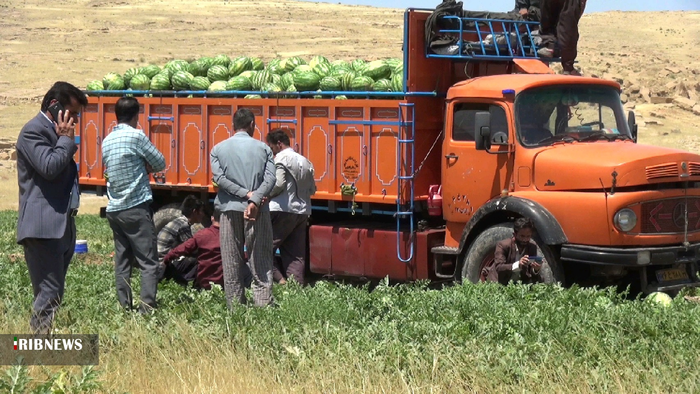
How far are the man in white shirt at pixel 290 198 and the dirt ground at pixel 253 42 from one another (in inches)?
641

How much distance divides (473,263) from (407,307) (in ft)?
6.79

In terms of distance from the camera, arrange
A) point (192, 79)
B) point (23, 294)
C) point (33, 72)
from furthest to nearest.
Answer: point (33, 72) → point (192, 79) → point (23, 294)

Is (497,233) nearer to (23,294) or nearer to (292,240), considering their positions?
(292,240)

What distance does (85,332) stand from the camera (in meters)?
8.54

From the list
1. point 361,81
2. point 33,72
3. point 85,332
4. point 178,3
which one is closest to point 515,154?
point 361,81

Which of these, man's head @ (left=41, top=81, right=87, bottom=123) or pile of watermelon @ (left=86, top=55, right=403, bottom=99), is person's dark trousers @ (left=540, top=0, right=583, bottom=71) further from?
man's head @ (left=41, top=81, right=87, bottom=123)

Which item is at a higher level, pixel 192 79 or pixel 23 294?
pixel 192 79

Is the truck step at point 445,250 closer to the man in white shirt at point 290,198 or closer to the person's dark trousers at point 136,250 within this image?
the man in white shirt at point 290,198

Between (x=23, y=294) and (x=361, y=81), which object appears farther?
(x=361, y=81)

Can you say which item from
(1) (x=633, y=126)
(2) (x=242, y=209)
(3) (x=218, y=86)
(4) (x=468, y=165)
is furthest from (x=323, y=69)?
(2) (x=242, y=209)

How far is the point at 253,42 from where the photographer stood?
247 feet

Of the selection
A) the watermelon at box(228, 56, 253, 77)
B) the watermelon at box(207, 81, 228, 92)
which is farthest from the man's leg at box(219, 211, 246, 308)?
the watermelon at box(228, 56, 253, 77)

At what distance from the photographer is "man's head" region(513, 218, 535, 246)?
9781 millimetres

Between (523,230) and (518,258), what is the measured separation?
310 mm
